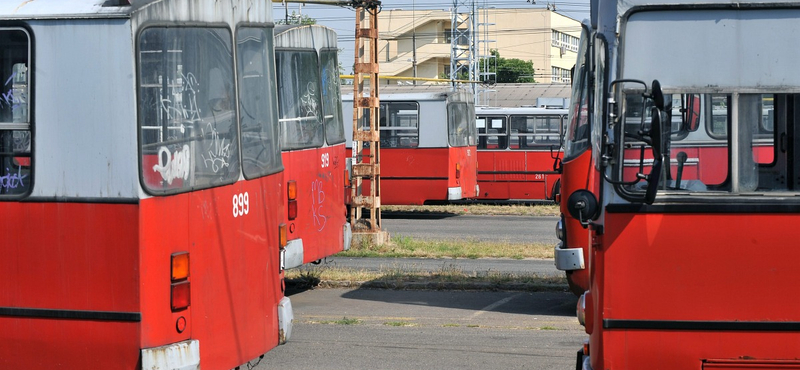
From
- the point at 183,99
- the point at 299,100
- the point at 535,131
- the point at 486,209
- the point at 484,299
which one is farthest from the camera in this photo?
the point at 535,131

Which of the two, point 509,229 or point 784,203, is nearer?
point 784,203

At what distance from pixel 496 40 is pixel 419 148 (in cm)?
6781

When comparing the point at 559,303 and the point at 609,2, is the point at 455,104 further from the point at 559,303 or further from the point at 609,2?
the point at 609,2

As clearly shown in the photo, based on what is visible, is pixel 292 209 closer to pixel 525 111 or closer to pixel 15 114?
pixel 15 114

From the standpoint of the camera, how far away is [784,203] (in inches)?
207

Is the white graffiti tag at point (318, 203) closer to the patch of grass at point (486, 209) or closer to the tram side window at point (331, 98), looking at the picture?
the tram side window at point (331, 98)

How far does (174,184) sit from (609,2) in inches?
104

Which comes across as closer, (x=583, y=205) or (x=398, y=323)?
(x=583, y=205)

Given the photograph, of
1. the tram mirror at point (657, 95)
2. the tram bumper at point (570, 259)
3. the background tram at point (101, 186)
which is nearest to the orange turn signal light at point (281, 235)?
the background tram at point (101, 186)

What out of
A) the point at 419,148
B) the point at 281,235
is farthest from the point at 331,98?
the point at 419,148

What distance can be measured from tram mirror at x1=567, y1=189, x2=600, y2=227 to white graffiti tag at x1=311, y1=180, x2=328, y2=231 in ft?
23.6

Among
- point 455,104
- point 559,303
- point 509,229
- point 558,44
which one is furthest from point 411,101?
point 558,44

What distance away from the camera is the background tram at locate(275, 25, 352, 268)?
1187cm

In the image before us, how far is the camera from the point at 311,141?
12555 mm
